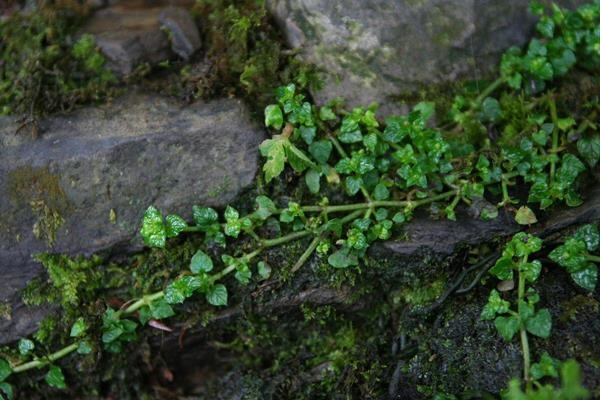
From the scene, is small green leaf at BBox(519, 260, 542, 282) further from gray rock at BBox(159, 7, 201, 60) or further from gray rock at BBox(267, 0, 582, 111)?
gray rock at BBox(159, 7, 201, 60)

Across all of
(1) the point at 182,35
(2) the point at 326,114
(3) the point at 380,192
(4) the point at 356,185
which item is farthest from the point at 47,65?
(3) the point at 380,192

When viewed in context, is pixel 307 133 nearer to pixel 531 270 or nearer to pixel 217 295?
pixel 217 295

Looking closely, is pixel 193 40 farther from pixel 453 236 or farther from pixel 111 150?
pixel 453 236

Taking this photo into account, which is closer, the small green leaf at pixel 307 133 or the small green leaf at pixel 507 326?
the small green leaf at pixel 507 326

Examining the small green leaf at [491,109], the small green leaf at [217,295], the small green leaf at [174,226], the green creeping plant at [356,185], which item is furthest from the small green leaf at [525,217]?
the small green leaf at [174,226]

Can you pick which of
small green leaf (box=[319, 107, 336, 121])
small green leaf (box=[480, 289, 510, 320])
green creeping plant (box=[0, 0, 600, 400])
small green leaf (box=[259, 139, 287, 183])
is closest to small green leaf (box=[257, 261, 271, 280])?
green creeping plant (box=[0, 0, 600, 400])

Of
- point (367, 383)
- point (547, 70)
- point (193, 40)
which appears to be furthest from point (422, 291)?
point (193, 40)

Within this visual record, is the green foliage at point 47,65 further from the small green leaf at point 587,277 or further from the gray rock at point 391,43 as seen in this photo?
the small green leaf at point 587,277
